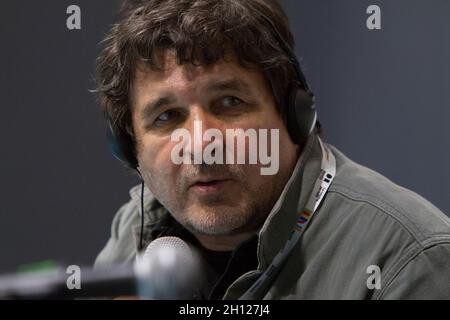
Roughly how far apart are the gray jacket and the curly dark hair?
177 mm

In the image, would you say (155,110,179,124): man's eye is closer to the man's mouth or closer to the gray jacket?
the man's mouth

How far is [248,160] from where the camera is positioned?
1013 mm

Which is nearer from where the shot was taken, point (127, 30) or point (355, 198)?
point (355, 198)

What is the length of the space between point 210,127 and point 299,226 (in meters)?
0.22

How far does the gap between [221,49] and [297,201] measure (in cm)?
29

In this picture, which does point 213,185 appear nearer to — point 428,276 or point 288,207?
point 288,207

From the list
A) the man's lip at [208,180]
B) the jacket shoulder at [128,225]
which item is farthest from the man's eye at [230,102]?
the jacket shoulder at [128,225]

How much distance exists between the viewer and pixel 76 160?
1145 mm

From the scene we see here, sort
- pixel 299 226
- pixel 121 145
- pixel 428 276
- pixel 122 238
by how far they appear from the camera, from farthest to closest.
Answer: pixel 122 238 < pixel 121 145 < pixel 299 226 < pixel 428 276

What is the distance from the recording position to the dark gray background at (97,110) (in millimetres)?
1004

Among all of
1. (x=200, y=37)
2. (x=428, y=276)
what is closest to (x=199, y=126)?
(x=200, y=37)

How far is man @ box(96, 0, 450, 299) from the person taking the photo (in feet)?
3.01

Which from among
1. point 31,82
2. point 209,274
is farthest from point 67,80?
point 209,274
